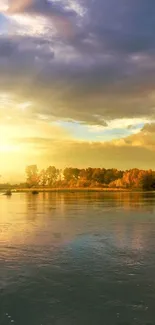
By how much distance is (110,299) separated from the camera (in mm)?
14719

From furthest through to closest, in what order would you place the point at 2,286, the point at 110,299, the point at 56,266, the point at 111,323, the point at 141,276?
the point at 56,266
the point at 141,276
the point at 2,286
the point at 110,299
the point at 111,323

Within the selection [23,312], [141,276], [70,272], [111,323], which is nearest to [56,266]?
[70,272]

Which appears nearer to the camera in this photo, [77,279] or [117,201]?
[77,279]

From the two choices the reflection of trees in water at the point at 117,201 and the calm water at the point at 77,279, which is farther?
the reflection of trees in water at the point at 117,201

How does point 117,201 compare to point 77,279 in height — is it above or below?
above

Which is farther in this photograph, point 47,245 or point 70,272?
point 47,245

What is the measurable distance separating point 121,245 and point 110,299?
11.4m

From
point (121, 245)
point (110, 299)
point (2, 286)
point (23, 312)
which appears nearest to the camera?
point (23, 312)

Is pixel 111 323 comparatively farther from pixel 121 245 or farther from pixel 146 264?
pixel 121 245

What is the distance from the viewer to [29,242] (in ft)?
90.3

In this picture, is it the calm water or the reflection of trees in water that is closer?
the calm water

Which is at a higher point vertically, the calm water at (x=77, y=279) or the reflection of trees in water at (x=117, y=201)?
the reflection of trees in water at (x=117, y=201)

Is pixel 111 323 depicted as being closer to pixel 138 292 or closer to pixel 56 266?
pixel 138 292

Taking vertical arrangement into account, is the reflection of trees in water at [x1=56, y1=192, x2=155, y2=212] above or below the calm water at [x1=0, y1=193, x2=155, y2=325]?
above
